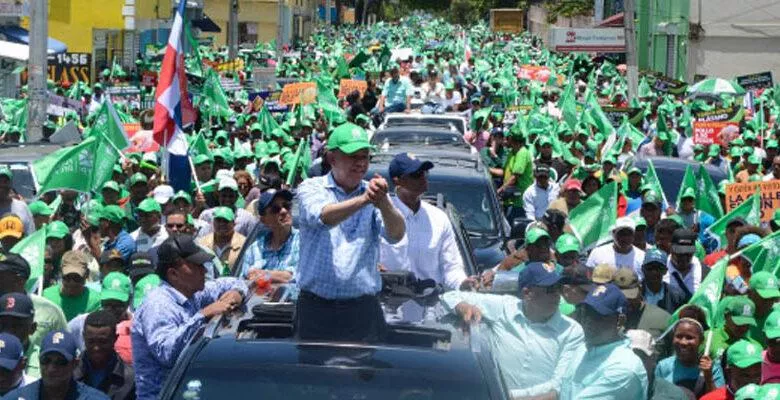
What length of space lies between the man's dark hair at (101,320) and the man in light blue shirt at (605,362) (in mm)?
2292

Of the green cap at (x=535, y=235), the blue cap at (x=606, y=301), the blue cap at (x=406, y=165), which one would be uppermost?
the blue cap at (x=406, y=165)

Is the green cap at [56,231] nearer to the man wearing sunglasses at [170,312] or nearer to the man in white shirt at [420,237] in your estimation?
the man in white shirt at [420,237]

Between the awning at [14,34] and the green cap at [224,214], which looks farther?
the awning at [14,34]

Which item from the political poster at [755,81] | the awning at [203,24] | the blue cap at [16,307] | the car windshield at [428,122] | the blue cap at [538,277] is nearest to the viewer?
the blue cap at [538,277]

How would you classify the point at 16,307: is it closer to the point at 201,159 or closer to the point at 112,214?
the point at 112,214

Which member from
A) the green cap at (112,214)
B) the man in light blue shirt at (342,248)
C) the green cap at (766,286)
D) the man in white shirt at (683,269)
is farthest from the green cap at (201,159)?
the man in light blue shirt at (342,248)

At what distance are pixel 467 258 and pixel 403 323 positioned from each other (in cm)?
330

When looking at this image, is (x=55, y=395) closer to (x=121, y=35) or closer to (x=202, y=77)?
(x=202, y=77)

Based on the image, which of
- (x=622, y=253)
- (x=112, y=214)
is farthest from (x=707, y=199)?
(x=112, y=214)

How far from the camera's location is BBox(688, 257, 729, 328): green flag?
9.38 m

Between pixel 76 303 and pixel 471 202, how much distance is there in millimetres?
4047

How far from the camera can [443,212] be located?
937 cm

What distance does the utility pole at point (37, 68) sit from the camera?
20.3 metres

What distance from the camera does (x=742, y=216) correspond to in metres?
13.1
